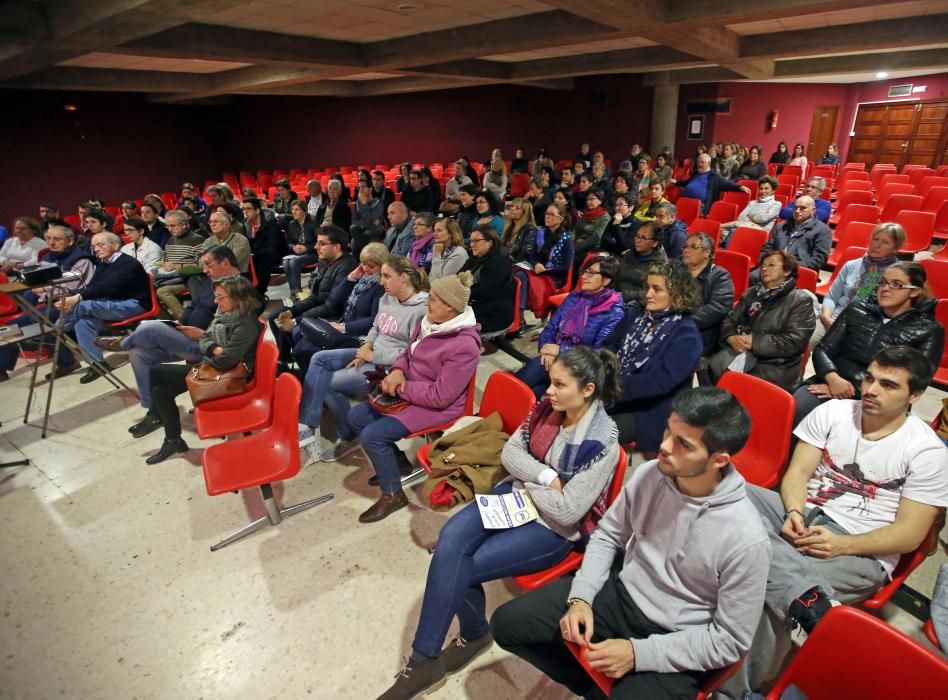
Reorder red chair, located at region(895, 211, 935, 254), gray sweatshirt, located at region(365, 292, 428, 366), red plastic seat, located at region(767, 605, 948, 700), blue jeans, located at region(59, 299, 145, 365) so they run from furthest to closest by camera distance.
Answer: red chair, located at region(895, 211, 935, 254) < blue jeans, located at region(59, 299, 145, 365) < gray sweatshirt, located at region(365, 292, 428, 366) < red plastic seat, located at region(767, 605, 948, 700)

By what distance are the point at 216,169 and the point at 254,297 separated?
49.6 feet

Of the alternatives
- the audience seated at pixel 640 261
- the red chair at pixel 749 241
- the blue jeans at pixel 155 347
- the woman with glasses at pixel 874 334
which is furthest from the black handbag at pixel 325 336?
the red chair at pixel 749 241

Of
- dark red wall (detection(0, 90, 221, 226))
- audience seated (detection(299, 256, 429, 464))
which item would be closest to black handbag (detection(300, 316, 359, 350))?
audience seated (detection(299, 256, 429, 464))

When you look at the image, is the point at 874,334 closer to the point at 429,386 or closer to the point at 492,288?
the point at 429,386

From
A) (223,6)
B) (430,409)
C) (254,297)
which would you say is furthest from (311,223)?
(430,409)

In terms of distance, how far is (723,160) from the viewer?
9.34 metres

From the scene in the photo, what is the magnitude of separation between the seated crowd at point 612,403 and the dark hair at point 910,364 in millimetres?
11

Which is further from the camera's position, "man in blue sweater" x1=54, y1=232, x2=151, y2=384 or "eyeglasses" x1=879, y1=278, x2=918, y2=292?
"man in blue sweater" x1=54, y1=232, x2=151, y2=384

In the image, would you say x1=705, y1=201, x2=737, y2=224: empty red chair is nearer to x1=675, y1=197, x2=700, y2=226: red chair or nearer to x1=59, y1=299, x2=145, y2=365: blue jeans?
x1=675, y1=197, x2=700, y2=226: red chair

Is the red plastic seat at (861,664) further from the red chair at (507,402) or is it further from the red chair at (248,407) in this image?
the red chair at (248,407)

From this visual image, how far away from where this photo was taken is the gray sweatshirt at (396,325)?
10.0ft

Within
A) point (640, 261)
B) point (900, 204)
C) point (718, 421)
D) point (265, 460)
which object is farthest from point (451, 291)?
point (900, 204)

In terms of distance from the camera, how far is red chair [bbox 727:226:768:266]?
200 inches

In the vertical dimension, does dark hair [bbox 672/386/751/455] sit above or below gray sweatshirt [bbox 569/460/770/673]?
above
